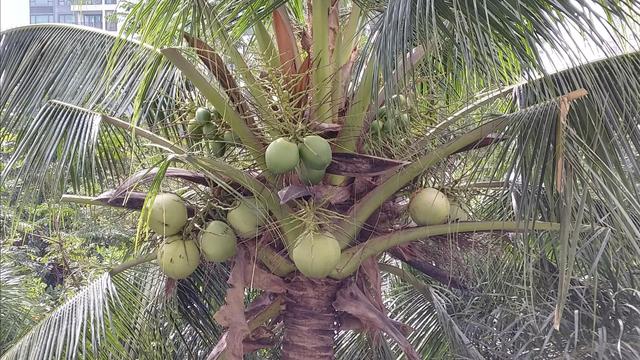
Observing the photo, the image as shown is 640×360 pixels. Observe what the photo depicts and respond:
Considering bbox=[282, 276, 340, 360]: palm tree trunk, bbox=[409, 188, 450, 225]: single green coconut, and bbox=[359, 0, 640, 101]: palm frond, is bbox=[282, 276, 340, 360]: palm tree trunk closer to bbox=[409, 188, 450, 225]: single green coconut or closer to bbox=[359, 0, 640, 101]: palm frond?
bbox=[409, 188, 450, 225]: single green coconut

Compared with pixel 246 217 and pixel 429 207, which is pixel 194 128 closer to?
pixel 246 217

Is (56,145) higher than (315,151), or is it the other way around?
(315,151)

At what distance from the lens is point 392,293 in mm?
3840

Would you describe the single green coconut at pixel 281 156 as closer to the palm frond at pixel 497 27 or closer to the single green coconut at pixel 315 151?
the single green coconut at pixel 315 151

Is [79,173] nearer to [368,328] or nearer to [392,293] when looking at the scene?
[368,328]

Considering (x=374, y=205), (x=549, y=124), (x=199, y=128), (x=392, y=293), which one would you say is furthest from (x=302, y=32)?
(x=392, y=293)

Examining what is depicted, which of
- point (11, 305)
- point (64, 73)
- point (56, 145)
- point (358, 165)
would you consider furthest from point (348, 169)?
point (11, 305)

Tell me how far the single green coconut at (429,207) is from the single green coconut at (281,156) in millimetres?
509

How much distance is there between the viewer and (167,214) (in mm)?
2314

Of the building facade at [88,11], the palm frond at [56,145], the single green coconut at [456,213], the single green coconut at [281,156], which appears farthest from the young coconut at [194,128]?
the single green coconut at [456,213]

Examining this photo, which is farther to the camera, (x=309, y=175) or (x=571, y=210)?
(x=309, y=175)

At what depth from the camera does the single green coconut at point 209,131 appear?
252 centimetres

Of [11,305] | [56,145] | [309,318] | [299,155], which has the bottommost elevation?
[11,305]

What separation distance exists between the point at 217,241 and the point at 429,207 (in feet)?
2.33
